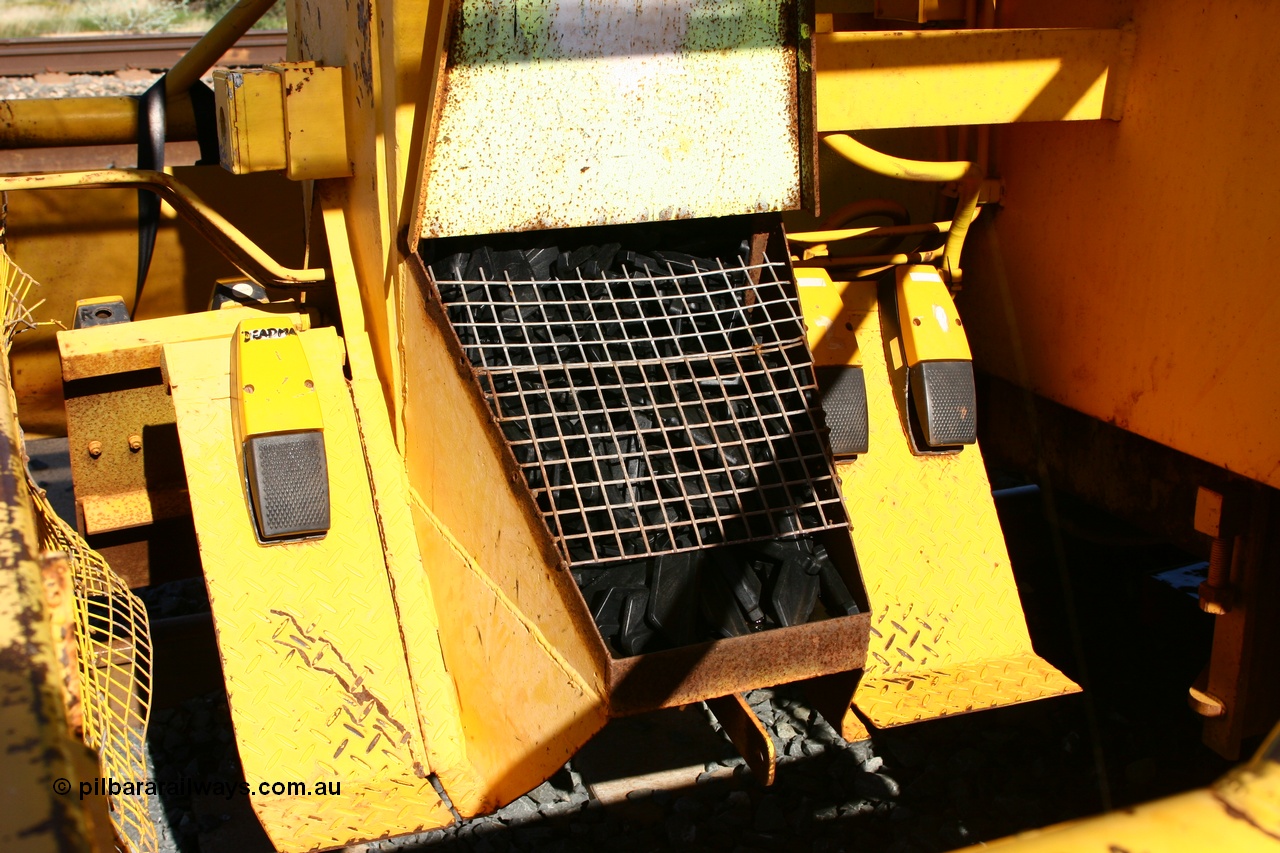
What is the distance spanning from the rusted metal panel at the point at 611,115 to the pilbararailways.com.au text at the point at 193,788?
1139 mm

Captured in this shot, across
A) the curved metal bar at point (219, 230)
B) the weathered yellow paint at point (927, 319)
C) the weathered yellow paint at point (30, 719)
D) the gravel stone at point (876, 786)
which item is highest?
the curved metal bar at point (219, 230)

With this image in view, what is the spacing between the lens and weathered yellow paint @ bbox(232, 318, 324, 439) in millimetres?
2377

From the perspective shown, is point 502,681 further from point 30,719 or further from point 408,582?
point 30,719

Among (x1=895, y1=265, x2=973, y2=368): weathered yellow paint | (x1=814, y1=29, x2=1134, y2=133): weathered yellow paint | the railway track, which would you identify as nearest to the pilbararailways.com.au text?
(x1=895, y1=265, x2=973, y2=368): weathered yellow paint

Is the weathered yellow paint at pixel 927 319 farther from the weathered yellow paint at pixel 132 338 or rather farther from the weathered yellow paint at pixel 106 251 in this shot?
A: the weathered yellow paint at pixel 106 251

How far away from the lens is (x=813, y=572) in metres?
2.18

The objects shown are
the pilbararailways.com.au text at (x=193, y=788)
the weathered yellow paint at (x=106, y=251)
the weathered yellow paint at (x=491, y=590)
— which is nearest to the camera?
the pilbararailways.com.au text at (x=193, y=788)

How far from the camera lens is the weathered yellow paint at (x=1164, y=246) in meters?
2.43

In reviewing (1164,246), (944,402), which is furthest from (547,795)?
(1164,246)

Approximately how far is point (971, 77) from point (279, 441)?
1927mm

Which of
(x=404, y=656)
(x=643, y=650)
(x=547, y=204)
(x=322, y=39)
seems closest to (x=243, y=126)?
(x=322, y=39)

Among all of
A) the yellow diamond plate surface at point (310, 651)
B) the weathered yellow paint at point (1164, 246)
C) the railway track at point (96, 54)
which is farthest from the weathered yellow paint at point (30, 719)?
the railway track at point (96, 54)

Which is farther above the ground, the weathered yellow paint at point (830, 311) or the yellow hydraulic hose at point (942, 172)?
the yellow hydraulic hose at point (942, 172)

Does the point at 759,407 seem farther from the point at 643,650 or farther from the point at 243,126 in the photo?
→ the point at 243,126
